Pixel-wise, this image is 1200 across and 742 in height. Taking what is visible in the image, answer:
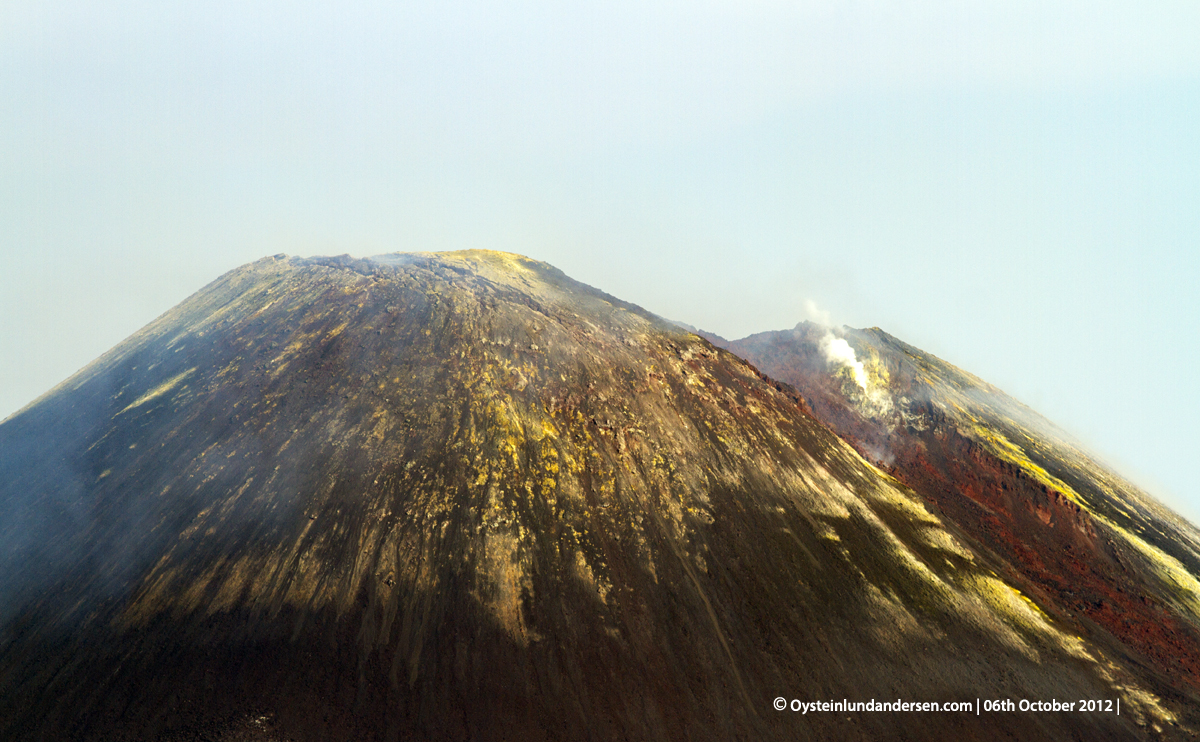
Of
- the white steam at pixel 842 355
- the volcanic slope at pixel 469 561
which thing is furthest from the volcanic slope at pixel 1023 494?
the volcanic slope at pixel 469 561

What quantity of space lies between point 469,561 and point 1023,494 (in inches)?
1853

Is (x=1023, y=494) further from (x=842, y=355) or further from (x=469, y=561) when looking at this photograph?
(x=469, y=561)

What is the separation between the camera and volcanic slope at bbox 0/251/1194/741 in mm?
26891

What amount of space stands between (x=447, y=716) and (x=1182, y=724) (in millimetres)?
38378

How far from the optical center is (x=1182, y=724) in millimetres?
29141

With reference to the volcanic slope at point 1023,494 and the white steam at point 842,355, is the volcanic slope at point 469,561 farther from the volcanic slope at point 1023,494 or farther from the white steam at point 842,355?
the white steam at point 842,355

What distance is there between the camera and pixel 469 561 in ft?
109

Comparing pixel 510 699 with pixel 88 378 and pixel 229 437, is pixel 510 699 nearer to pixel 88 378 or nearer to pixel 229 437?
pixel 229 437

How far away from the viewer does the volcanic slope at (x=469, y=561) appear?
2689cm

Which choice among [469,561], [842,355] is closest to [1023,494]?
[842,355]

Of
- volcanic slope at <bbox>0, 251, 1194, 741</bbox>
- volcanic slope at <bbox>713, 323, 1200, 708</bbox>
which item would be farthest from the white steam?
volcanic slope at <bbox>0, 251, 1194, 741</bbox>

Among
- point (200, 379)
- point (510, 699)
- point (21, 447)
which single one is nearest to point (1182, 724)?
point (510, 699)

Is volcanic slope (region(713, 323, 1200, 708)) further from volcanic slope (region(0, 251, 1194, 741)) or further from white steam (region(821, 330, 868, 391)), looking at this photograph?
volcanic slope (region(0, 251, 1194, 741))

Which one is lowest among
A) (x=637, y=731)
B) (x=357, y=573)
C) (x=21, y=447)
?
(x=637, y=731)
